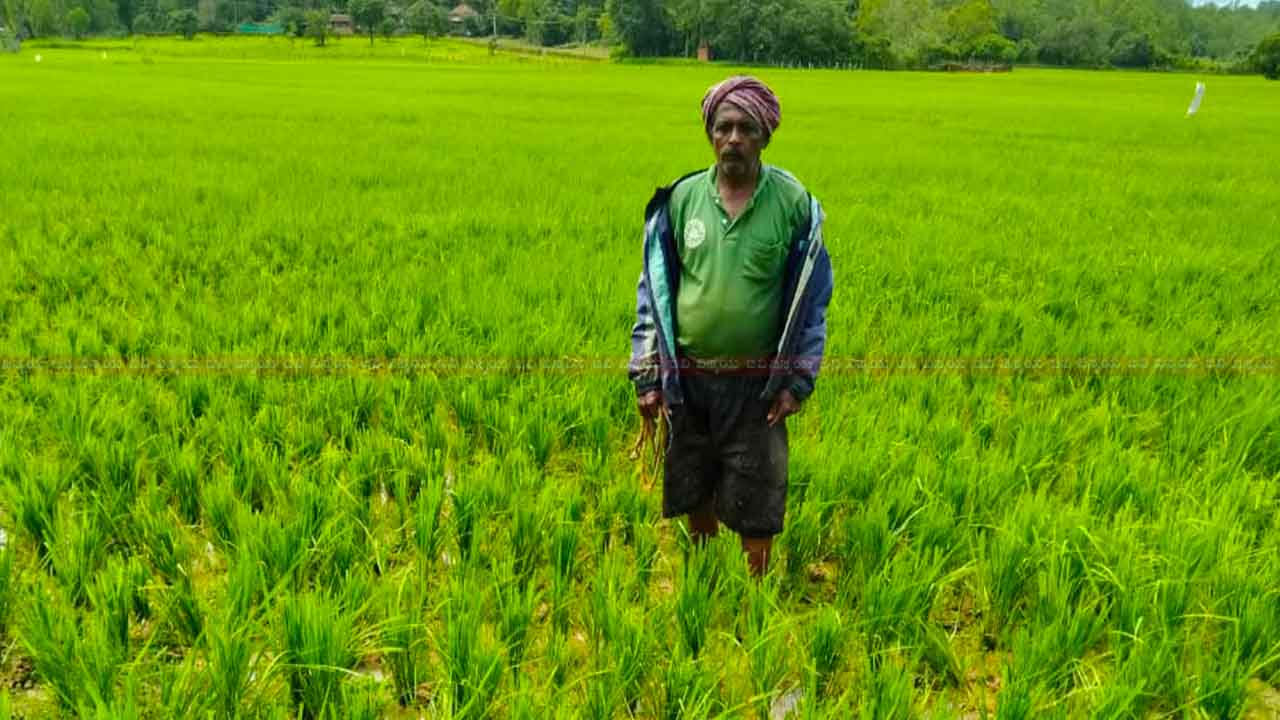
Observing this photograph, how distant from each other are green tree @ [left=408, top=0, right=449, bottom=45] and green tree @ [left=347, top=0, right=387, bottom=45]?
2732mm

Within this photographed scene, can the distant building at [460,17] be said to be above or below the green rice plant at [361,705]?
above

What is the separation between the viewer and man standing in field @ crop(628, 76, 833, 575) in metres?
1.54

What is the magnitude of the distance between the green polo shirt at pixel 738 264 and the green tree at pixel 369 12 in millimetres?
72635

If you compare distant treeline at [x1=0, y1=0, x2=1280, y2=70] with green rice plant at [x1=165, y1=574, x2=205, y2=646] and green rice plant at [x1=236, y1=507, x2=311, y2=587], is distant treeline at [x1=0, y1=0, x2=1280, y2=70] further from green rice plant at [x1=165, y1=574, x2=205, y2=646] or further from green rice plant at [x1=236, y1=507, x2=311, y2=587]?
green rice plant at [x1=165, y1=574, x2=205, y2=646]

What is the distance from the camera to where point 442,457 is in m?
2.47

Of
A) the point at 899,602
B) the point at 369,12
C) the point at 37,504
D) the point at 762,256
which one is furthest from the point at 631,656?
the point at 369,12

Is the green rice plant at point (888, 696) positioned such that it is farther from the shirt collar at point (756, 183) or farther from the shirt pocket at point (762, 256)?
the shirt collar at point (756, 183)

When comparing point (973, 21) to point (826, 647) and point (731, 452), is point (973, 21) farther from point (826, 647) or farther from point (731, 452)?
point (826, 647)

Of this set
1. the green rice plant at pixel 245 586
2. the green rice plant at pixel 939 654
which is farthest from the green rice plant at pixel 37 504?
the green rice plant at pixel 939 654

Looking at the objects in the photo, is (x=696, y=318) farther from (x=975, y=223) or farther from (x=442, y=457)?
(x=975, y=223)

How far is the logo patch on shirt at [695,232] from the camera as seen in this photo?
1583 millimetres

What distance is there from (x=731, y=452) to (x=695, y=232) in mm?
486

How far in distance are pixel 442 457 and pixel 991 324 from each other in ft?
8.95

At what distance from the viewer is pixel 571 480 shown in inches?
91.5
